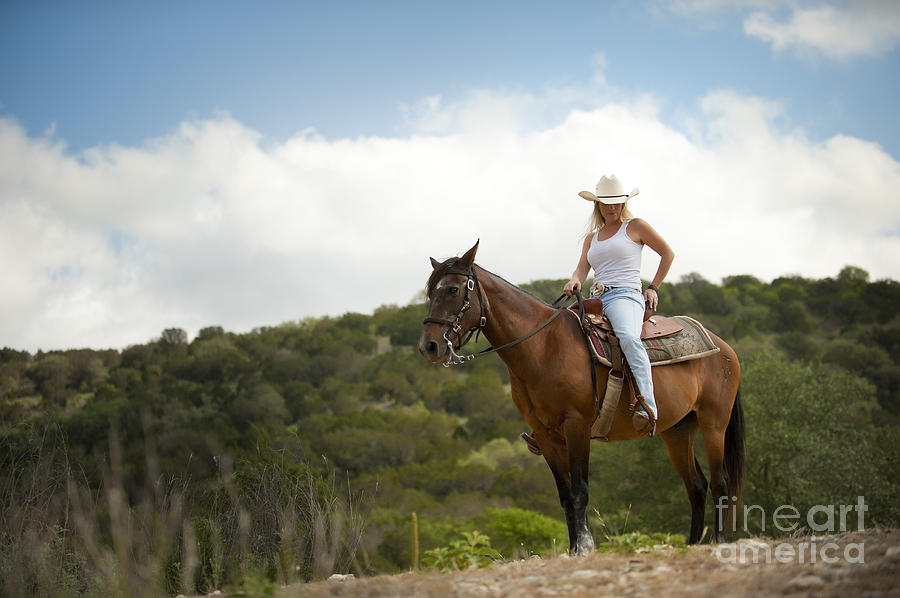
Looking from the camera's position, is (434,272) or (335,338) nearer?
(434,272)

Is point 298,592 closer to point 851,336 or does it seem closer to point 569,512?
point 569,512

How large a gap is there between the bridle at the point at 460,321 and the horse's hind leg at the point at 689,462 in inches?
119

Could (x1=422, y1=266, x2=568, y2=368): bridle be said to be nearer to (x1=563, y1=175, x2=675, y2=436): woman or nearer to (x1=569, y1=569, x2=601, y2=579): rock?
(x1=563, y1=175, x2=675, y2=436): woman

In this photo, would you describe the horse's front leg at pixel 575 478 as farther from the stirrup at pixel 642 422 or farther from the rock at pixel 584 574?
the rock at pixel 584 574

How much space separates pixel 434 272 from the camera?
21.3 ft

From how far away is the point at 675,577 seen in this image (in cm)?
438

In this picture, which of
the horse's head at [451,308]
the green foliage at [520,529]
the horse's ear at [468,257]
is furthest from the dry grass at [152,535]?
the green foliage at [520,529]

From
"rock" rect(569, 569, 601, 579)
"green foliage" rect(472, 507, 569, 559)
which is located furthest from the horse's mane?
"green foliage" rect(472, 507, 569, 559)

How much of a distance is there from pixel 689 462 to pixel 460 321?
141 inches

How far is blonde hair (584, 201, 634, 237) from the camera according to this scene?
734cm

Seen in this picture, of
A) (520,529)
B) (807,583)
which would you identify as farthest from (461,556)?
(520,529)

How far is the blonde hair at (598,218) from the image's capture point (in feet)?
24.1

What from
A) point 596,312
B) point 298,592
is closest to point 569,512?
point 596,312

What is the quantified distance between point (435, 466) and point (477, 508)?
686 cm
